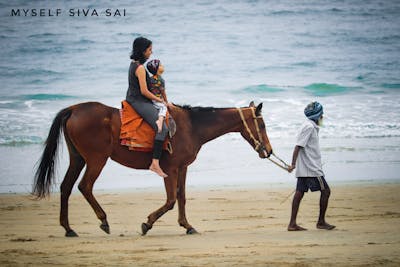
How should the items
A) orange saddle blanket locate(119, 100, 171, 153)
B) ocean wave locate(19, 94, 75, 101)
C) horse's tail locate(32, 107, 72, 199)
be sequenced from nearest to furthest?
orange saddle blanket locate(119, 100, 171, 153)
horse's tail locate(32, 107, 72, 199)
ocean wave locate(19, 94, 75, 101)

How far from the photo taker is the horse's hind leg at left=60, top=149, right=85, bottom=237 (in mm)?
8328

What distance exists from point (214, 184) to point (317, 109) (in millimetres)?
4454

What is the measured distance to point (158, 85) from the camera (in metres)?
8.40

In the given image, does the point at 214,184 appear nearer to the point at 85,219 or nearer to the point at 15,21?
the point at 85,219

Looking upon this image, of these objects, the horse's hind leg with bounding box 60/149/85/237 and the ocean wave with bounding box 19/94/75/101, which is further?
the ocean wave with bounding box 19/94/75/101

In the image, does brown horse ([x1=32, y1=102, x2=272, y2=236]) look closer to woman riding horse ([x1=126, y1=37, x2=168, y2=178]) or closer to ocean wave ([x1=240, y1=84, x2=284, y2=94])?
woman riding horse ([x1=126, y1=37, x2=168, y2=178])

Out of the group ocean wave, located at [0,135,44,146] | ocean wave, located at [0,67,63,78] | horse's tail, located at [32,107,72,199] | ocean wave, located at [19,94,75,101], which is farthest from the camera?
ocean wave, located at [0,67,63,78]

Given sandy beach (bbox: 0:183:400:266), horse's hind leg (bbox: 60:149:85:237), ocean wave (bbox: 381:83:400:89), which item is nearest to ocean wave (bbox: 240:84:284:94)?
ocean wave (bbox: 381:83:400:89)

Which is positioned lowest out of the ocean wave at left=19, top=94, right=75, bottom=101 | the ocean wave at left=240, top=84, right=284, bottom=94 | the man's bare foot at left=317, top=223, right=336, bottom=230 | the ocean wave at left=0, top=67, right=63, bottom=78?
the ocean wave at left=19, top=94, right=75, bottom=101

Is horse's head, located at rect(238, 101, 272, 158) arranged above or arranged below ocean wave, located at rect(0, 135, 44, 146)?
above

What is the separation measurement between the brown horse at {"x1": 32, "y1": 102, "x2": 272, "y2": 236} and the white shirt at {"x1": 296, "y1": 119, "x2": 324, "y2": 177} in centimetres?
51

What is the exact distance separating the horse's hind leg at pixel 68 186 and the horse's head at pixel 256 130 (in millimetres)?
2014

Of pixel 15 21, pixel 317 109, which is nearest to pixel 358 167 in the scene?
pixel 317 109

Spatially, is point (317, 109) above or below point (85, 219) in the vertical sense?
above
